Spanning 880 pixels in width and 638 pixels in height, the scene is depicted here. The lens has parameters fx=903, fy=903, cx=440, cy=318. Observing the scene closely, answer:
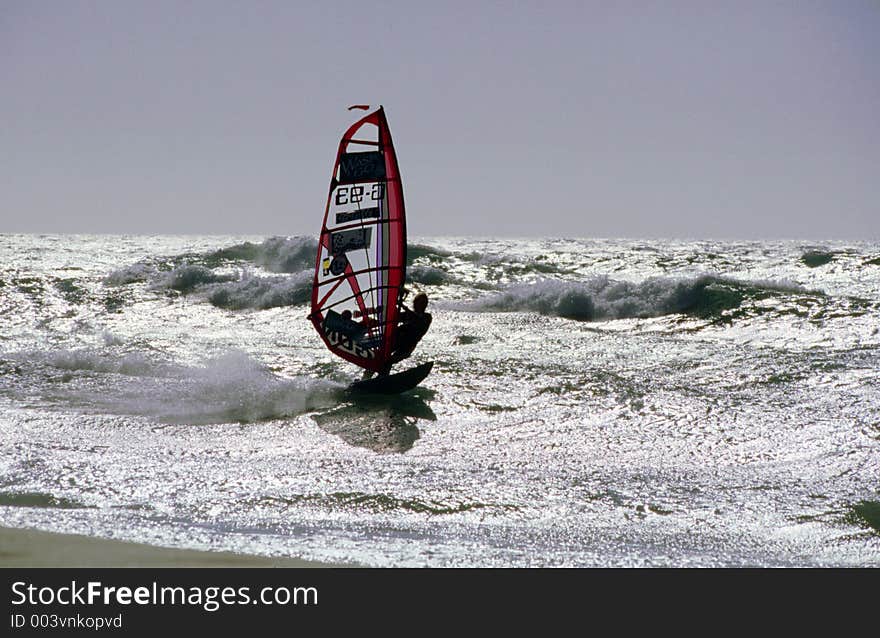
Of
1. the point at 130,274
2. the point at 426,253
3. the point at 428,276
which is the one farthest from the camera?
the point at 426,253

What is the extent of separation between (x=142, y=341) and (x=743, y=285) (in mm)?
11849

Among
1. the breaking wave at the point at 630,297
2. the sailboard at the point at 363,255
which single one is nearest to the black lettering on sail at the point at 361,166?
the sailboard at the point at 363,255

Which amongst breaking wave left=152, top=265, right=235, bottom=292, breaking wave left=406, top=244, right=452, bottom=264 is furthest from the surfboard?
breaking wave left=406, top=244, right=452, bottom=264

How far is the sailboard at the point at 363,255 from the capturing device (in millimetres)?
10656

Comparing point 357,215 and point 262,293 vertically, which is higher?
point 357,215

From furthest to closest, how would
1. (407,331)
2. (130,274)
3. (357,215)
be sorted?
(130,274) → (407,331) → (357,215)

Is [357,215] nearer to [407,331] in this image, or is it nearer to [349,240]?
[349,240]

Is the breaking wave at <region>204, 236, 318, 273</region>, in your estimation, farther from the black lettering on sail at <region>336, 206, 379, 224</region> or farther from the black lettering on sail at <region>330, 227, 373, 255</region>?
the black lettering on sail at <region>336, 206, 379, 224</region>

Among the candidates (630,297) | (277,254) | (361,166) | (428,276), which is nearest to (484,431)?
(361,166)

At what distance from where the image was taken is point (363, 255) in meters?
11.0

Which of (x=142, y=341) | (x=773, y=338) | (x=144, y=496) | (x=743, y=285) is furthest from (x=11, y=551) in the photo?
(x=743, y=285)

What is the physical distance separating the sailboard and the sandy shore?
5.45 meters

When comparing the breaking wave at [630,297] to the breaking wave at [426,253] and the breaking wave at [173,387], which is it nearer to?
the breaking wave at [426,253]
